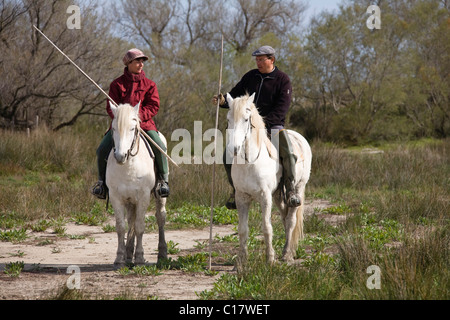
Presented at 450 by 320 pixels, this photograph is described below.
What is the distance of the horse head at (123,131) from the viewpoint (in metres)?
5.84

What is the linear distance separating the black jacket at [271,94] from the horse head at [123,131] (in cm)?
155

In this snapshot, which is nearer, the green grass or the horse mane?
the green grass

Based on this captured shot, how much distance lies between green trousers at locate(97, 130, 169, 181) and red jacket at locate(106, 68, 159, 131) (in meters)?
0.20

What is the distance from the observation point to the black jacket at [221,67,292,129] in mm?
6762

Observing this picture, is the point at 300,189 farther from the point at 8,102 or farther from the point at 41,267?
the point at 8,102

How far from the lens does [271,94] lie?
679 centimetres

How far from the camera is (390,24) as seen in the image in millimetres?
25391

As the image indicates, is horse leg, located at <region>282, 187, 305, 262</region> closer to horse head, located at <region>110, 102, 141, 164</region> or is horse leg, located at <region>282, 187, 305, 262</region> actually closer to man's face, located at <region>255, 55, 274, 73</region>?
man's face, located at <region>255, 55, 274, 73</region>

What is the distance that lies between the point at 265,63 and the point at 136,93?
1.66 metres

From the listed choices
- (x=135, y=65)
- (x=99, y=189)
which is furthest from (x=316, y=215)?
(x=135, y=65)

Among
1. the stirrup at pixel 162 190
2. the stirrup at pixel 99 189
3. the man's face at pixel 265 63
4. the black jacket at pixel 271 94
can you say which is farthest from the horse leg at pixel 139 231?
the man's face at pixel 265 63

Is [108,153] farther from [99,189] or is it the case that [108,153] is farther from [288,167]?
[288,167]

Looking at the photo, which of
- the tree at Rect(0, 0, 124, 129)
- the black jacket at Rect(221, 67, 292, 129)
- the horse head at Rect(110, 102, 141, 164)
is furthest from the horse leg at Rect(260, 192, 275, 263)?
the tree at Rect(0, 0, 124, 129)
